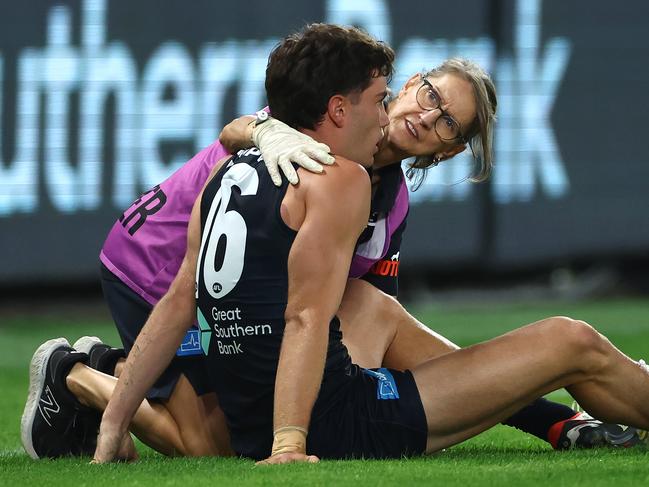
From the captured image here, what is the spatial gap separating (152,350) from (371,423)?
614 millimetres

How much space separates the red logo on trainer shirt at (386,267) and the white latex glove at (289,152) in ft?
3.23

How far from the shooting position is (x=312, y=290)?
3480mm

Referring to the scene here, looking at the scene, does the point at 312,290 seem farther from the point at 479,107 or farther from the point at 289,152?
the point at 479,107

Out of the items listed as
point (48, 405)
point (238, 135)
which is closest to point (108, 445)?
point (48, 405)

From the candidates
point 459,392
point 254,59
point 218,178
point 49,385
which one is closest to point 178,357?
point 49,385

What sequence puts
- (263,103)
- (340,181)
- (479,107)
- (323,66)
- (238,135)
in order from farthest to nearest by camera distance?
1. (263,103)
2. (479,107)
3. (238,135)
4. (323,66)
5. (340,181)

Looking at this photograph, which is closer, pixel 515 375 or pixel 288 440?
pixel 288 440

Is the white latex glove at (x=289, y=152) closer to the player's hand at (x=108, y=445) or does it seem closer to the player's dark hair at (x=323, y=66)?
the player's dark hair at (x=323, y=66)

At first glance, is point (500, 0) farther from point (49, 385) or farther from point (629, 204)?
point (49, 385)

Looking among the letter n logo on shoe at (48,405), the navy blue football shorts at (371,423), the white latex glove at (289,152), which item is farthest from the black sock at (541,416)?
the letter n logo on shoe at (48,405)

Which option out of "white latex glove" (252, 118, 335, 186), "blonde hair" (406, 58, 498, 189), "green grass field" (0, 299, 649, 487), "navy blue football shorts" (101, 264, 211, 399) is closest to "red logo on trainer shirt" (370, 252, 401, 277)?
"blonde hair" (406, 58, 498, 189)

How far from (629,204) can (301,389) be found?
5.67 m

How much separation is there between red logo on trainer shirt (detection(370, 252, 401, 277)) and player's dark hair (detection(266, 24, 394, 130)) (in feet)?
3.29

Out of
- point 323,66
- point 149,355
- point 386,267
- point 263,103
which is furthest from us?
point 263,103
